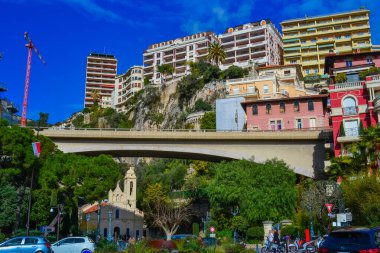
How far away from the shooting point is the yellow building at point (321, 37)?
116 meters

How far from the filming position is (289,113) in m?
59.8

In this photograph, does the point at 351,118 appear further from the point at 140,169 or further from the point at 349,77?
the point at 140,169

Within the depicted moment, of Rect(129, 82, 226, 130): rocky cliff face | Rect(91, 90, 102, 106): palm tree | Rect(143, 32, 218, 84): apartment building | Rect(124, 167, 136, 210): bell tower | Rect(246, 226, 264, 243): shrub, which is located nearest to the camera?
Rect(246, 226, 264, 243): shrub

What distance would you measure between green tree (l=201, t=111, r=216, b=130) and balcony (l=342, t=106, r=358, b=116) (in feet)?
126

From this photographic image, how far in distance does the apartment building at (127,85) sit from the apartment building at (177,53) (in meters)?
2.88

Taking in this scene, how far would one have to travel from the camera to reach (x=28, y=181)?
46469mm

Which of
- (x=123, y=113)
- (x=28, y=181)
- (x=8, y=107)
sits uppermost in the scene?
(x=123, y=113)

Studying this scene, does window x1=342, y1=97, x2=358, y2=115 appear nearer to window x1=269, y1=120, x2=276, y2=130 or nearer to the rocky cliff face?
window x1=269, y1=120, x2=276, y2=130

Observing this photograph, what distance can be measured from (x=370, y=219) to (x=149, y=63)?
125636 millimetres

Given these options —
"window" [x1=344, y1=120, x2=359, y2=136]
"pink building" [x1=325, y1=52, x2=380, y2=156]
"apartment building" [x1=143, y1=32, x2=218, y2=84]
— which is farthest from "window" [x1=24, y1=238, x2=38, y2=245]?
"apartment building" [x1=143, y1=32, x2=218, y2=84]

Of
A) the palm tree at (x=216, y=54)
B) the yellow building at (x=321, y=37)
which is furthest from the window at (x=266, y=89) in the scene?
the yellow building at (x=321, y=37)

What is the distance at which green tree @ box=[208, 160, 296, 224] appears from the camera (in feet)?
143

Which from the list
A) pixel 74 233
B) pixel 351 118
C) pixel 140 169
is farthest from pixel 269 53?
pixel 74 233

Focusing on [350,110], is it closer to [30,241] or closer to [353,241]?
[30,241]
